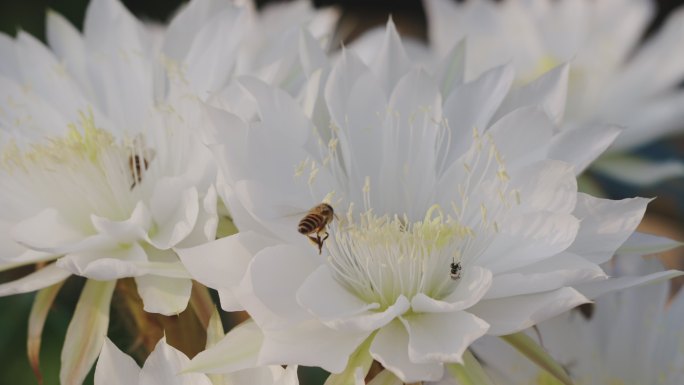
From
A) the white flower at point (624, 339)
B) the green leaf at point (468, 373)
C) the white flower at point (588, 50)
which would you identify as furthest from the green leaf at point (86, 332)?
the white flower at point (588, 50)

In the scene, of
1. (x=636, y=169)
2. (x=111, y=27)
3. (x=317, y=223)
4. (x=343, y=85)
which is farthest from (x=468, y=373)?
(x=636, y=169)

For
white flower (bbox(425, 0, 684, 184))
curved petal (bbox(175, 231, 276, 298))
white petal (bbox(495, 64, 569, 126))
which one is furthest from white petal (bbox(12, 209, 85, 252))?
white flower (bbox(425, 0, 684, 184))

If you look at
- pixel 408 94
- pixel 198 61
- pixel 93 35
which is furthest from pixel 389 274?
pixel 93 35

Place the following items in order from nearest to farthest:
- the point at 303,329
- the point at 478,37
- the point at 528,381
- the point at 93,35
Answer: the point at 303,329 < the point at 528,381 < the point at 93,35 < the point at 478,37

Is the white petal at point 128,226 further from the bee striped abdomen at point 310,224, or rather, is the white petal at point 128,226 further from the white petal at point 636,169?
the white petal at point 636,169

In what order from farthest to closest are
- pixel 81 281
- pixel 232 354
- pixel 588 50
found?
pixel 588 50, pixel 81 281, pixel 232 354

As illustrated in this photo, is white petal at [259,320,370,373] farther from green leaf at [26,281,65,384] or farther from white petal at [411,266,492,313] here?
green leaf at [26,281,65,384]

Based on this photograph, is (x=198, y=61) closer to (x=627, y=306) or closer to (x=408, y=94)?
(x=408, y=94)

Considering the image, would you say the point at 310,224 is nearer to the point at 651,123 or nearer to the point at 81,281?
the point at 81,281
